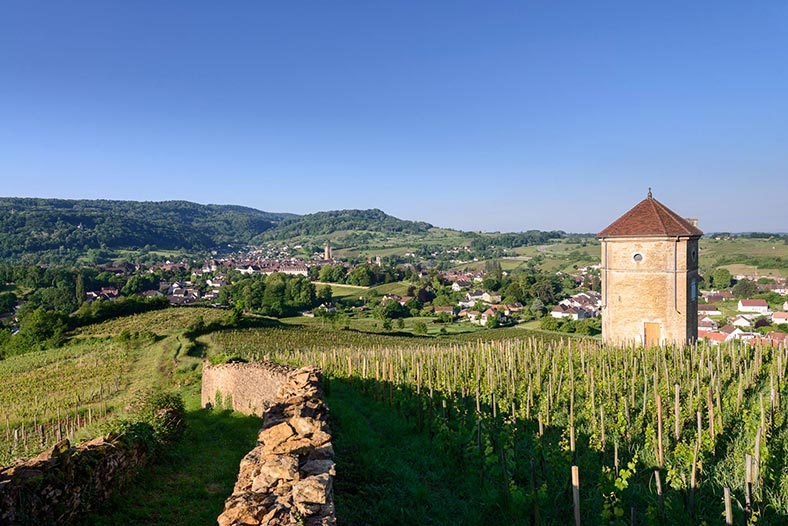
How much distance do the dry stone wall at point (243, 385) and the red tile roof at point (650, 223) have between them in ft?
52.5

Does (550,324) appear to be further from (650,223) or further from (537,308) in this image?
(650,223)

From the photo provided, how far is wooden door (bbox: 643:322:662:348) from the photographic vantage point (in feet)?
68.8

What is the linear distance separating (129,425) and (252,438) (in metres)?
3.14

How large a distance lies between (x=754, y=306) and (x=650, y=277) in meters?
83.3

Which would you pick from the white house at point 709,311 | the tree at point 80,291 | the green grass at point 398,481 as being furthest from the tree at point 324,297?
the green grass at point 398,481

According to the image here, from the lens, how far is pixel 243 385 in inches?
633

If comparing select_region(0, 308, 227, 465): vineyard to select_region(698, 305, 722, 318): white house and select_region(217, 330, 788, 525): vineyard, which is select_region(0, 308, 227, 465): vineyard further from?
select_region(698, 305, 722, 318): white house

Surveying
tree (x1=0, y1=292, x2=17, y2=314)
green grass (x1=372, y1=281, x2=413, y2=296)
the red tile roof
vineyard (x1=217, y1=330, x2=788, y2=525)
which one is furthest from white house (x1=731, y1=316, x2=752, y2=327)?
tree (x1=0, y1=292, x2=17, y2=314)

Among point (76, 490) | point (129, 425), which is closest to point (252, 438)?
point (129, 425)

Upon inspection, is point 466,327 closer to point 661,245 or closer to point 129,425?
point 661,245

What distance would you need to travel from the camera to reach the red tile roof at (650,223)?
20.7 meters

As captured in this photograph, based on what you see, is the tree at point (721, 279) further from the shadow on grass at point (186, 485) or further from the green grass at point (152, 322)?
the shadow on grass at point (186, 485)

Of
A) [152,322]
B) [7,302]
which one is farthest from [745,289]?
[7,302]

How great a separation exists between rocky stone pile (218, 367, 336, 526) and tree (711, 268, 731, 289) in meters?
133
